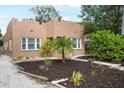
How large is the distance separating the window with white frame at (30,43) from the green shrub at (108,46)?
3994 mm

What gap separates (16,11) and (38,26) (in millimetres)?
2122

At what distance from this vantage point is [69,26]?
13539mm

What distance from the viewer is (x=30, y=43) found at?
13414mm

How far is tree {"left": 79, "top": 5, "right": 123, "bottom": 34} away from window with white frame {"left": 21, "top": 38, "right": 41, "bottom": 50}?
11.5 feet

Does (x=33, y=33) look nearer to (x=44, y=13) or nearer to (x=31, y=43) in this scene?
(x=31, y=43)

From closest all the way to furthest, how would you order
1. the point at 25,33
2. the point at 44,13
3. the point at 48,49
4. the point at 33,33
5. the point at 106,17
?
1. the point at 48,49
2. the point at 106,17
3. the point at 25,33
4. the point at 33,33
5. the point at 44,13

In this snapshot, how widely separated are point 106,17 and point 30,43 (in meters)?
5.23

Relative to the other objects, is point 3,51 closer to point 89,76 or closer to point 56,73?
point 56,73

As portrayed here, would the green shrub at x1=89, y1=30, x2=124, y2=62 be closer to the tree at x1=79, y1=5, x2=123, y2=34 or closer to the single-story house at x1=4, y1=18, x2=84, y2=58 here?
the tree at x1=79, y1=5, x2=123, y2=34

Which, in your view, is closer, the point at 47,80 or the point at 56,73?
the point at 47,80

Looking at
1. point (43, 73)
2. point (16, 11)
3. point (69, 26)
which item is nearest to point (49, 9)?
point (69, 26)

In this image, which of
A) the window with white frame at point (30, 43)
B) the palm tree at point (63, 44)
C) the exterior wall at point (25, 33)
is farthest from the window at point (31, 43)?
the palm tree at point (63, 44)

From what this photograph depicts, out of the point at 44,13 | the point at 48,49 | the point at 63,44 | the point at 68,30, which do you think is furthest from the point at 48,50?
the point at 44,13
